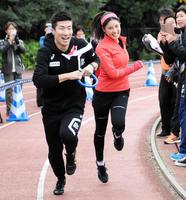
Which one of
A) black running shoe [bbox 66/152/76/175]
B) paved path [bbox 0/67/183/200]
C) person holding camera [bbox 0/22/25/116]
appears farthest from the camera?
person holding camera [bbox 0/22/25/116]

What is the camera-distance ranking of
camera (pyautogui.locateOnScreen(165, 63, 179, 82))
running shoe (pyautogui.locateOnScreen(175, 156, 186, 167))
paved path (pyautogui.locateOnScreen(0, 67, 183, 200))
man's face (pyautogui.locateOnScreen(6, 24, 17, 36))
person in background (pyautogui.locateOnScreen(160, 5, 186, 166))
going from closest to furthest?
paved path (pyautogui.locateOnScreen(0, 67, 183, 200)), person in background (pyautogui.locateOnScreen(160, 5, 186, 166)), running shoe (pyautogui.locateOnScreen(175, 156, 186, 167)), camera (pyautogui.locateOnScreen(165, 63, 179, 82)), man's face (pyautogui.locateOnScreen(6, 24, 17, 36))

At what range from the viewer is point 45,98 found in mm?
6508

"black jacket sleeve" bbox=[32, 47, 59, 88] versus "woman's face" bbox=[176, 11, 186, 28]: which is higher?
"woman's face" bbox=[176, 11, 186, 28]

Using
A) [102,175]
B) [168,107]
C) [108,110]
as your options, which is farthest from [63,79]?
[168,107]

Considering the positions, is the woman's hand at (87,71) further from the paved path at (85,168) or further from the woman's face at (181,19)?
the woman's face at (181,19)

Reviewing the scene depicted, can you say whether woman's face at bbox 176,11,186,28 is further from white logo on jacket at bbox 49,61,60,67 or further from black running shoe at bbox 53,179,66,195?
black running shoe at bbox 53,179,66,195

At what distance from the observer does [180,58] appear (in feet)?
26.4

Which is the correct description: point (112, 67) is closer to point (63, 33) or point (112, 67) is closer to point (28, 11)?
point (63, 33)

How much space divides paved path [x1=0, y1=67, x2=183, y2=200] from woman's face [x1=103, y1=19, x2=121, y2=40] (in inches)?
75.8

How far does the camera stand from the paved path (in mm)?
7094

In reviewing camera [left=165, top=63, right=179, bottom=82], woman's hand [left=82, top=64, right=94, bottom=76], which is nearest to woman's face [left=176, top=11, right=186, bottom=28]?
camera [left=165, top=63, right=179, bottom=82]

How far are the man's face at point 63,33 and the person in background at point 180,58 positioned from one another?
2092mm

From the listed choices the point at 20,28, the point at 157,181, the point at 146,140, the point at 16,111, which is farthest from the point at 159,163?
the point at 20,28

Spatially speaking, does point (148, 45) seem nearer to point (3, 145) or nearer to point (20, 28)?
point (3, 145)
